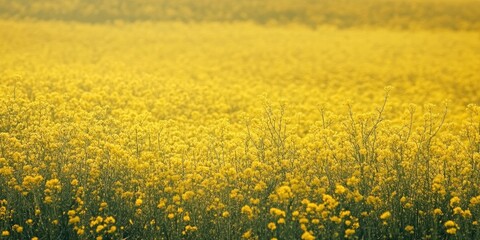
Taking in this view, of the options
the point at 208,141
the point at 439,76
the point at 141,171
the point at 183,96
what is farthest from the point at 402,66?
the point at 141,171

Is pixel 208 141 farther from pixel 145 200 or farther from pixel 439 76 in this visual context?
pixel 439 76

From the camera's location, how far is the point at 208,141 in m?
10.2

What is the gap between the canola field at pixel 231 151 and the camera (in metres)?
7.84

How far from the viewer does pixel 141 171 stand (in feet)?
28.3

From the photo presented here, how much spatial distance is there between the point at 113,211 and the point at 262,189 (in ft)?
6.38

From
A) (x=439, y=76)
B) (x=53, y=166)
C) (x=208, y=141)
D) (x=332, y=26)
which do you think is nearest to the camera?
(x=53, y=166)

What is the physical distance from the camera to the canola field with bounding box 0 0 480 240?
309 inches

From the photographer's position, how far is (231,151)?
9.74m

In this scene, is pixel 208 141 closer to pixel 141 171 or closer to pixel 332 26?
pixel 141 171

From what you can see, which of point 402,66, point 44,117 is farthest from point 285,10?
point 44,117

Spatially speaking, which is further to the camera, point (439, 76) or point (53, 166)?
point (439, 76)

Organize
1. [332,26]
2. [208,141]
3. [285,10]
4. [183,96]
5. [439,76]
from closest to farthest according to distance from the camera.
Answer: [208,141], [183,96], [439,76], [332,26], [285,10]

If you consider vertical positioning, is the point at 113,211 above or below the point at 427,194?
below

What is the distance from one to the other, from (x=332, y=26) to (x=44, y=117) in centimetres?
2706
